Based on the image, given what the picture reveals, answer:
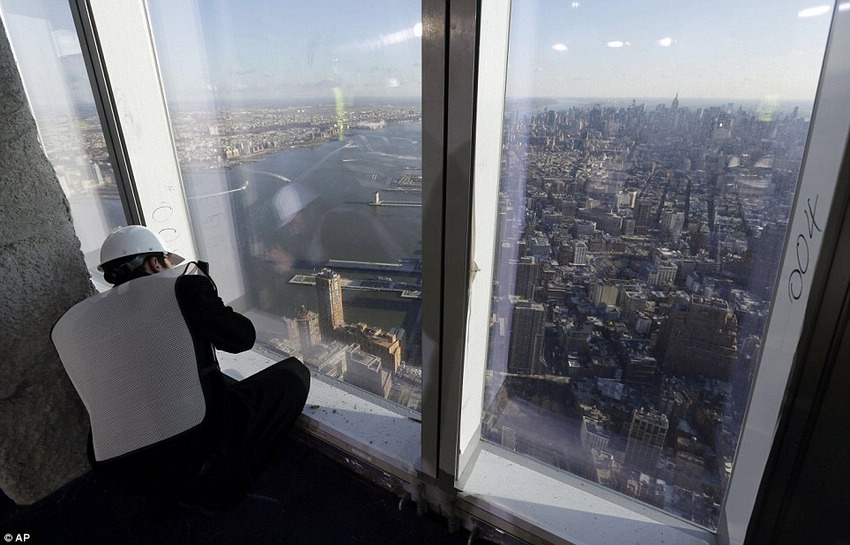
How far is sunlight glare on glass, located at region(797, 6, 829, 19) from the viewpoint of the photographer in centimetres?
71

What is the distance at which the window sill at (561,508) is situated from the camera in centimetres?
116

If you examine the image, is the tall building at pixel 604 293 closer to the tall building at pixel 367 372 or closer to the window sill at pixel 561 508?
the window sill at pixel 561 508

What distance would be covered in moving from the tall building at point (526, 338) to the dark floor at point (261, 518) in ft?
2.16

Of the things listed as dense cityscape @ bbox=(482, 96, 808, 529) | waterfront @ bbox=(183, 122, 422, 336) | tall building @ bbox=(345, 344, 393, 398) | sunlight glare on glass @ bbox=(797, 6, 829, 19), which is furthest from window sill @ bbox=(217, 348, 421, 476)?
sunlight glare on glass @ bbox=(797, 6, 829, 19)

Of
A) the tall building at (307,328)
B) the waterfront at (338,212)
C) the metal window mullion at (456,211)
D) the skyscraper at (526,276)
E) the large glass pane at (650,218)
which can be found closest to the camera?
the large glass pane at (650,218)

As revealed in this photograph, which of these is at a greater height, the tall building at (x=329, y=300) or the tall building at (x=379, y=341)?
the tall building at (x=329, y=300)

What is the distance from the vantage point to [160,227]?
6.60 ft

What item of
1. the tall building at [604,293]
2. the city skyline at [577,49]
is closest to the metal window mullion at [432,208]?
the city skyline at [577,49]

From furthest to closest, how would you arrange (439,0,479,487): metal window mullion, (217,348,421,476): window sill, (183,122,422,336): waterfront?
(217,348,421,476): window sill
(183,122,422,336): waterfront
(439,0,479,487): metal window mullion

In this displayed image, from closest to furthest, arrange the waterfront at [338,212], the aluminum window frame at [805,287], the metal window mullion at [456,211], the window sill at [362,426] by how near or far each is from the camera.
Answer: the aluminum window frame at [805,287] < the metal window mullion at [456,211] < the waterfront at [338,212] < the window sill at [362,426]

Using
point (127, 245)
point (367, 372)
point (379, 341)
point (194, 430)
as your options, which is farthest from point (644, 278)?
point (127, 245)

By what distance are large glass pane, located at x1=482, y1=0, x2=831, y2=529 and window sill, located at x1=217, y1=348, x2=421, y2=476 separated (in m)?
0.56

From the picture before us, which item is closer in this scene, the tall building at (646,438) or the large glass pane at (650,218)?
the large glass pane at (650,218)

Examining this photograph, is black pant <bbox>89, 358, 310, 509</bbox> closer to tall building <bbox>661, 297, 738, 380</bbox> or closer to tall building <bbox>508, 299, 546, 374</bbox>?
tall building <bbox>508, 299, 546, 374</bbox>
